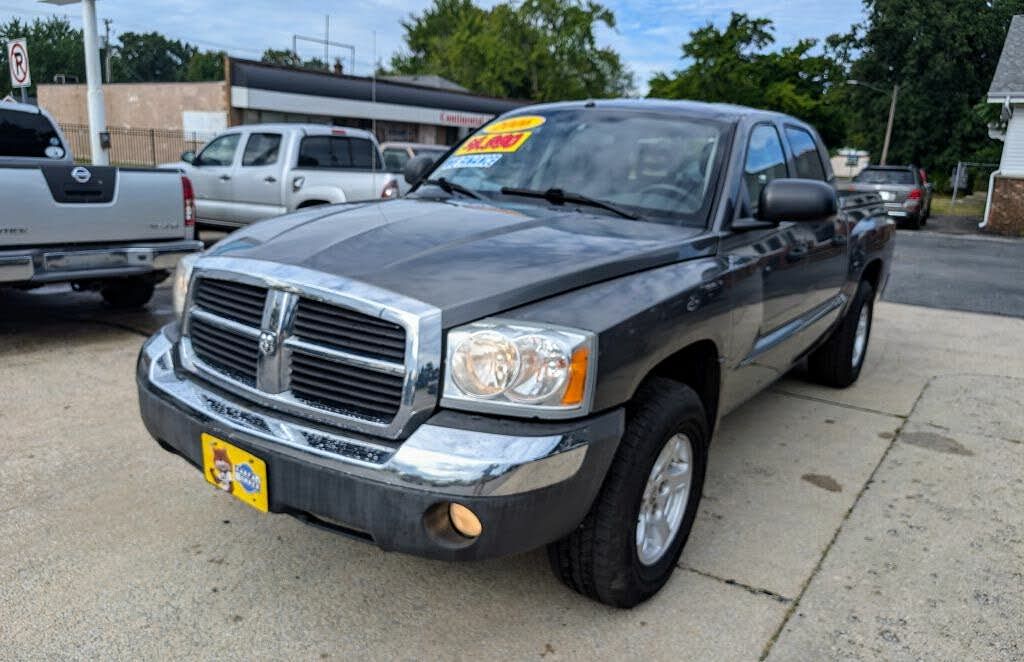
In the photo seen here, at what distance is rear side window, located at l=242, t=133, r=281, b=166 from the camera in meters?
10.2

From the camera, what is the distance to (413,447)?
2.21 m

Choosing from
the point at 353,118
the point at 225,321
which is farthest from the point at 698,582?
the point at 353,118

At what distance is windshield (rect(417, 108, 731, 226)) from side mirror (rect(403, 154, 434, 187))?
1.35ft

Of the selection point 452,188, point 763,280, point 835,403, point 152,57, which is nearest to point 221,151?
point 452,188

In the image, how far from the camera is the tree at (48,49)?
8144 cm

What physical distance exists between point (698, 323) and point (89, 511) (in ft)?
8.31

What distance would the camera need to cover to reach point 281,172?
32.9 feet

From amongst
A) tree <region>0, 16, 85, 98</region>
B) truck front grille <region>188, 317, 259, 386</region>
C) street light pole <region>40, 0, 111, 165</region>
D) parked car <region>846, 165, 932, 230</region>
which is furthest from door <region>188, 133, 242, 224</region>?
tree <region>0, 16, 85, 98</region>

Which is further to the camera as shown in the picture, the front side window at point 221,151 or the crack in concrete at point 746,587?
the front side window at point 221,151

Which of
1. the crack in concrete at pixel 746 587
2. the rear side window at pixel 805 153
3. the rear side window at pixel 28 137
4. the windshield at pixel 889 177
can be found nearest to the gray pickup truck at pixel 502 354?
the crack in concrete at pixel 746 587

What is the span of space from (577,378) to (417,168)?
2.61 meters

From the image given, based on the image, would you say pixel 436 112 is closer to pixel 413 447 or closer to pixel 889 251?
pixel 889 251

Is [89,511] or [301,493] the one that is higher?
[301,493]

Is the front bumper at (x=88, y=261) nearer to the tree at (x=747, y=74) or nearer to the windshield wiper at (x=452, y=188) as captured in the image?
the windshield wiper at (x=452, y=188)
